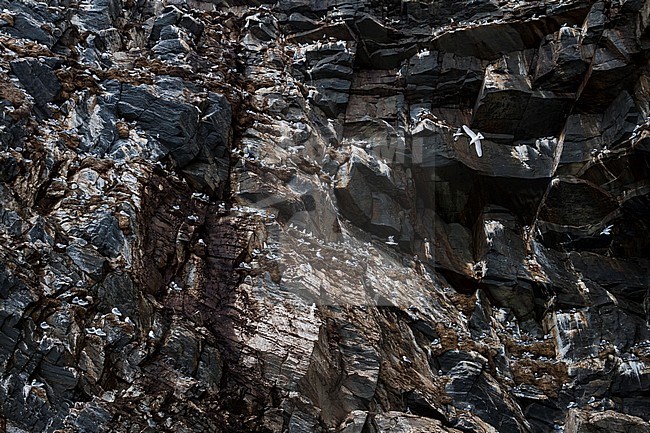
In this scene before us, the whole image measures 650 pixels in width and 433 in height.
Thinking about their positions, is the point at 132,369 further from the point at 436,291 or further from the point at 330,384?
the point at 436,291

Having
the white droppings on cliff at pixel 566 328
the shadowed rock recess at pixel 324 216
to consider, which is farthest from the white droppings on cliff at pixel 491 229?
the white droppings on cliff at pixel 566 328

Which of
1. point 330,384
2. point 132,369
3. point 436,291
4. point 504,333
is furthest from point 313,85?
point 132,369

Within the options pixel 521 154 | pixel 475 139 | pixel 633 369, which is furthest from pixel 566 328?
pixel 475 139

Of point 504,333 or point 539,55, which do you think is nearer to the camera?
point 504,333

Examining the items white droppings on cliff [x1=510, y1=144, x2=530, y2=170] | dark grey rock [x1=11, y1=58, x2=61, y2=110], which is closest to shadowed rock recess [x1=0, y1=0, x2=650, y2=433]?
dark grey rock [x1=11, y1=58, x2=61, y2=110]

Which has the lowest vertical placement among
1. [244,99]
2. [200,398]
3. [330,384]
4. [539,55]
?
[200,398]

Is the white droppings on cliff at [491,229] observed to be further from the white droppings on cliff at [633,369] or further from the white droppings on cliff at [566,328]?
the white droppings on cliff at [633,369]

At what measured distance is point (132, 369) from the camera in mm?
9781

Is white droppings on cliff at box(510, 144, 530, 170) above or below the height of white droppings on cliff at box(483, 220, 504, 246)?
above

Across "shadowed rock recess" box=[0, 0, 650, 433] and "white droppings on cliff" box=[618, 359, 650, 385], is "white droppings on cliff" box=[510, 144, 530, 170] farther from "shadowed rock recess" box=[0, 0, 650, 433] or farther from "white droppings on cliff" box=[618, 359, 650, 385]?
"white droppings on cliff" box=[618, 359, 650, 385]

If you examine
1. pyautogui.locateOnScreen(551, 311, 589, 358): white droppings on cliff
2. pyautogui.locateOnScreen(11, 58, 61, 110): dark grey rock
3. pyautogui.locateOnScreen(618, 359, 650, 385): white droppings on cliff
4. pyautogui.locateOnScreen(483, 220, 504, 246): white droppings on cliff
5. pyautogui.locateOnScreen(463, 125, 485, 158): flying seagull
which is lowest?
pyautogui.locateOnScreen(618, 359, 650, 385): white droppings on cliff

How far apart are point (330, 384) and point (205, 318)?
255cm

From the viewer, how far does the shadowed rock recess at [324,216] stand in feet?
33.4

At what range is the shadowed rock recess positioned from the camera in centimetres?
1018
